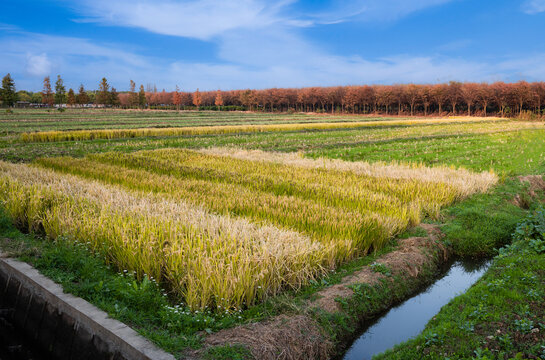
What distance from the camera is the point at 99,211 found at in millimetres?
6914

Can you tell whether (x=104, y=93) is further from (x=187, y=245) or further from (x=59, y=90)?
(x=187, y=245)

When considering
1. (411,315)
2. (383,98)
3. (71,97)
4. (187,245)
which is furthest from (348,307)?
(71,97)

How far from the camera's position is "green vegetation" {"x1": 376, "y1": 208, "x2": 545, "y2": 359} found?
3625 mm

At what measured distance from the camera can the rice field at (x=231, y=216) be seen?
4773 mm

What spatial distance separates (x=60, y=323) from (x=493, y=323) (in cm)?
472

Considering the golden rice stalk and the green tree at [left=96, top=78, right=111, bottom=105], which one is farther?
the green tree at [left=96, top=78, right=111, bottom=105]

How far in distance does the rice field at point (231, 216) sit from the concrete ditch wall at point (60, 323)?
0.83 metres

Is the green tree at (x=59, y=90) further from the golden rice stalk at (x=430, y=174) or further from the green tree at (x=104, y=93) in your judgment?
the golden rice stalk at (x=430, y=174)

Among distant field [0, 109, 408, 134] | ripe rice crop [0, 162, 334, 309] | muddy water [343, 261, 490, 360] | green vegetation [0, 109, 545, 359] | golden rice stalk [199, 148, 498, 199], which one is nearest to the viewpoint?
green vegetation [0, 109, 545, 359]

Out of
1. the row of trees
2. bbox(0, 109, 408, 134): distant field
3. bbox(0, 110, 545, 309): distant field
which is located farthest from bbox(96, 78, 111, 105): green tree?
bbox(0, 110, 545, 309): distant field

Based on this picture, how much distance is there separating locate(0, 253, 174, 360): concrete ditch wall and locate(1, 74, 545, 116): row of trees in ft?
259

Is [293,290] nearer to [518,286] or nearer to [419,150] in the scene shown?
[518,286]

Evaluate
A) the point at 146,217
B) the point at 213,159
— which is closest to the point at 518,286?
the point at 146,217

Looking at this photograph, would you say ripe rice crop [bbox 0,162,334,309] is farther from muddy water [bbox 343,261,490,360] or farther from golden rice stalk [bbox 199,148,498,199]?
golden rice stalk [bbox 199,148,498,199]
